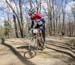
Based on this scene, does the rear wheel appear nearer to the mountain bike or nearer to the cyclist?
the mountain bike

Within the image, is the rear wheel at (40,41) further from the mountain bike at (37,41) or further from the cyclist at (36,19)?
the cyclist at (36,19)

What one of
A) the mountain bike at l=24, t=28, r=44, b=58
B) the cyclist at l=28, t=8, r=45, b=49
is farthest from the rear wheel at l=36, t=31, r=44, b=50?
the cyclist at l=28, t=8, r=45, b=49

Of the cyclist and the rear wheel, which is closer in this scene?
the cyclist

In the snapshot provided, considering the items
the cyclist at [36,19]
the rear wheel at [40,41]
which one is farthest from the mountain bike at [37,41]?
the cyclist at [36,19]

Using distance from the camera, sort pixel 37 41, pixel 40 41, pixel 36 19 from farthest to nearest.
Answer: pixel 40 41 → pixel 37 41 → pixel 36 19

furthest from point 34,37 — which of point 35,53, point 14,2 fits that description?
point 14,2

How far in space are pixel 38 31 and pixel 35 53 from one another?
1174 mm

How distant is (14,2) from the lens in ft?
98.4

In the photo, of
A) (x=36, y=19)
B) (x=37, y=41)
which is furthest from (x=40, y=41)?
(x=36, y=19)

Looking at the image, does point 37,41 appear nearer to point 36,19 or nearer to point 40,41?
point 40,41

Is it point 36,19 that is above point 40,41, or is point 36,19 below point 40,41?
above

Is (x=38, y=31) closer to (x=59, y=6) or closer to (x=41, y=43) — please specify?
(x=41, y=43)

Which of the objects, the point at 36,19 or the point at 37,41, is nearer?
the point at 36,19

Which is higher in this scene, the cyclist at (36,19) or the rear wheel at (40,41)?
the cyclist at (36,19)
